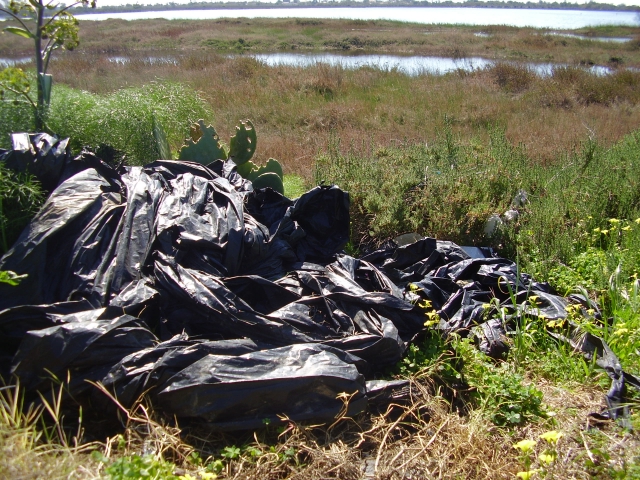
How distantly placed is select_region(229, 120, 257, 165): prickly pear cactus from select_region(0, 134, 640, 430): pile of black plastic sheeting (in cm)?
76

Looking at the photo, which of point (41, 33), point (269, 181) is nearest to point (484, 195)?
point (269, 181)

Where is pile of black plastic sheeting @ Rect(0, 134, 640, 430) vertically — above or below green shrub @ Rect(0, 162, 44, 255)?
below

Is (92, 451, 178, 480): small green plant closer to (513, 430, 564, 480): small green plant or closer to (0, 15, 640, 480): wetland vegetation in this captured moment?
(0, 15, 640, 480): wetland vegetation

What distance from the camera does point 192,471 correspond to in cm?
215

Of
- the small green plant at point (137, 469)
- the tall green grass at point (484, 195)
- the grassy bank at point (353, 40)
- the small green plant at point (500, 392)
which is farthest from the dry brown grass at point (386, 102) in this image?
the grassy bank at point (353, 40)

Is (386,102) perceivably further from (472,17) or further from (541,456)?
(472,17)

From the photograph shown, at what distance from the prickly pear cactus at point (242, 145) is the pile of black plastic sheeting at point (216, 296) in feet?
2.50

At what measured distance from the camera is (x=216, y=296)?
9.29ft

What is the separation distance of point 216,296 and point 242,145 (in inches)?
97.4

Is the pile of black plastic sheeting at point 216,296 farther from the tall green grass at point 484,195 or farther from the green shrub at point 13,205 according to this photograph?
the tall green grass at point 484,195

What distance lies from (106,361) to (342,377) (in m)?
1.11

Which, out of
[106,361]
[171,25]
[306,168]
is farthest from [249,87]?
[171,25]

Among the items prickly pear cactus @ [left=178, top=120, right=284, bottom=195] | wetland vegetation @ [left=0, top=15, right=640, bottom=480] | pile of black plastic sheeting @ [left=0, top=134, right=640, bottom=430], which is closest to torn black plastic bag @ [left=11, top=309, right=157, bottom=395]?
pile of black plastic sheeting @ [left=0, top=134, right=640, bottom=430]

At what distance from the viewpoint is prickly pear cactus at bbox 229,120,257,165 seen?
495 cm
